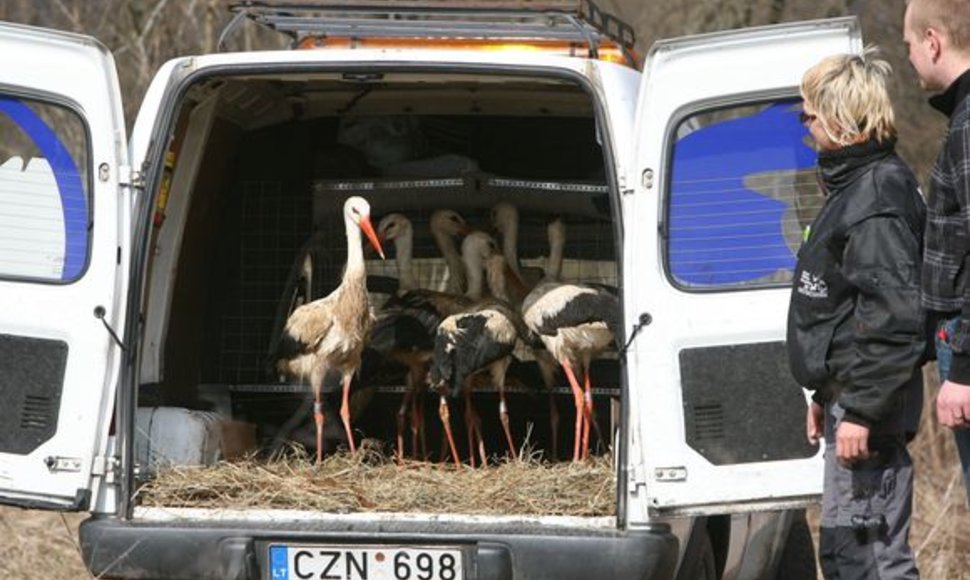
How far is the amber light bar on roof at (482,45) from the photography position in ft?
26.1

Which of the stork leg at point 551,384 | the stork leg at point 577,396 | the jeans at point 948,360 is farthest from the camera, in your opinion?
the stork leg at point 551,384

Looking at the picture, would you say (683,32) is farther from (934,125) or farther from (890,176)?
(890,176)

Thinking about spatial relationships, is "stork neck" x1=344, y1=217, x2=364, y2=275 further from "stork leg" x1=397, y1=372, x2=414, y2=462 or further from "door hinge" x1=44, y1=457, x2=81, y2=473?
"door hinge" x1=44, y1=457, x2=81, y2=473

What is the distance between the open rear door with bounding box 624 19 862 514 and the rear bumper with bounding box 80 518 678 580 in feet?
0.68

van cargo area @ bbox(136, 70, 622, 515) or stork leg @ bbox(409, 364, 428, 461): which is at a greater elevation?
van cargo area @ bbox(136, 70, 622, 515)

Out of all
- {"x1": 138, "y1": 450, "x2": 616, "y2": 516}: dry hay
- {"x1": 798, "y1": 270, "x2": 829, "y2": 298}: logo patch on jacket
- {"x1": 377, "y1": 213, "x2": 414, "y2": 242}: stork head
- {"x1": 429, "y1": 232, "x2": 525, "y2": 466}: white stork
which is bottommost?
{"x1": 138, "y1": 450, "x2": 616, "y2": 516}: dry hay

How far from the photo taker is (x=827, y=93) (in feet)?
19.5

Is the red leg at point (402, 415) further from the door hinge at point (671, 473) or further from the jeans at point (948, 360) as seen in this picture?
the jeans at point (948, 360)

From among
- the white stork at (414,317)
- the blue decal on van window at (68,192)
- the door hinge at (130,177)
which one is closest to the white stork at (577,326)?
the white stork at (414,317)

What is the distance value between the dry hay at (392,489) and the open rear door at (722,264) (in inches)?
19.3

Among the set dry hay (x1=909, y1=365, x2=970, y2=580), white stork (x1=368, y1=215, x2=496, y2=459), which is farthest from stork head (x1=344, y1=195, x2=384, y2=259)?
dry hay (x1=909, y1=365, x2=970, y2=580)

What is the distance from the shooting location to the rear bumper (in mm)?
6727

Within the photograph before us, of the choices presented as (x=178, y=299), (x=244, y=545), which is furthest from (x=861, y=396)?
(x=178, y=299)

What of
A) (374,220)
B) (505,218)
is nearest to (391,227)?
(374,220)
